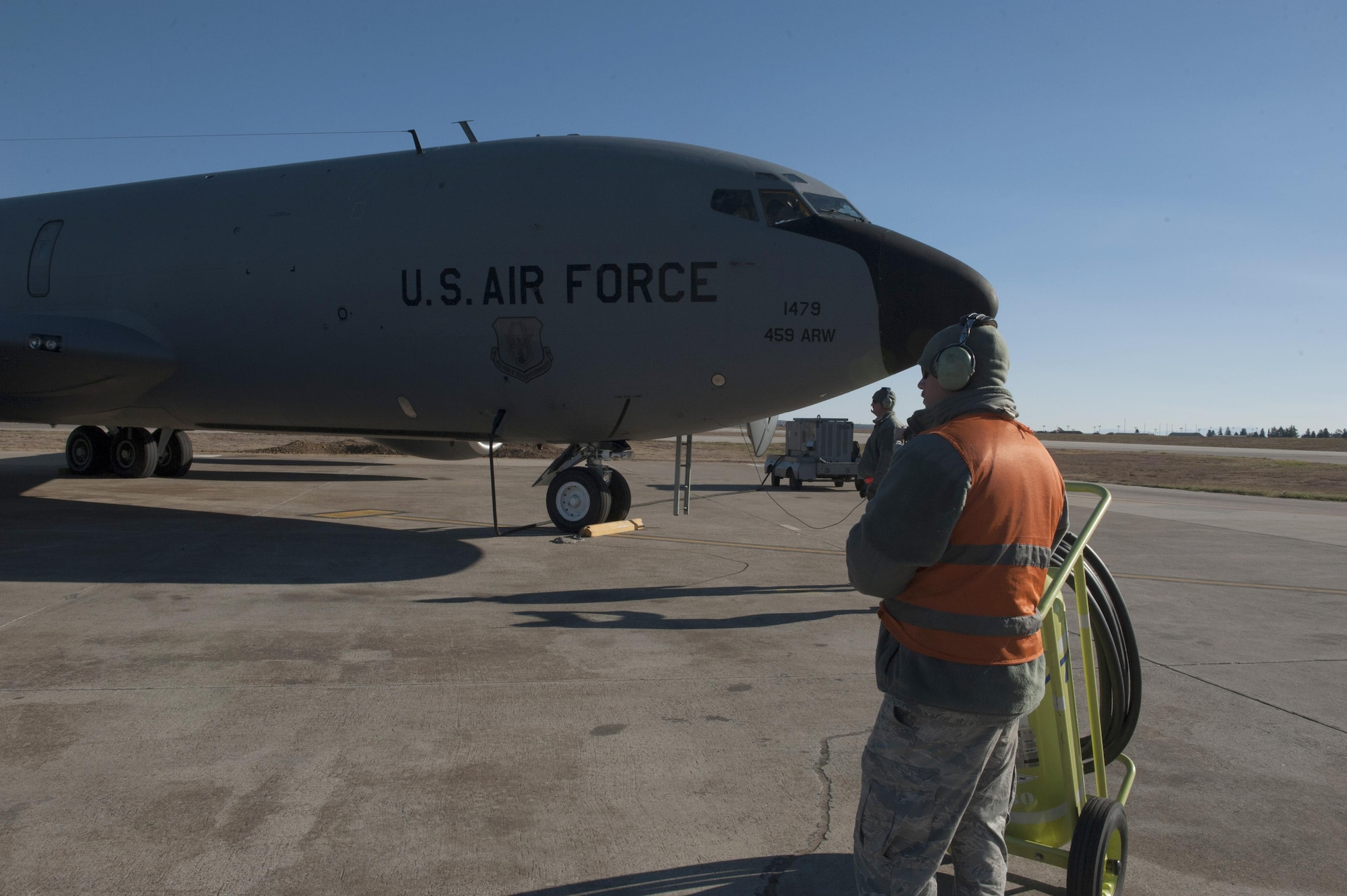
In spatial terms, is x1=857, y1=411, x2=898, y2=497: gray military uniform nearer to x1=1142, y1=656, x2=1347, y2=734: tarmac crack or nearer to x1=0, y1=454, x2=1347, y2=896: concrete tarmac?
x1=0, y1=454, x2=1347, y2=896: concrete tarmac

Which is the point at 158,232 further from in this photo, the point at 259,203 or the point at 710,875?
the point at 710,875

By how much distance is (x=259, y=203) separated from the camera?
11.3 metres

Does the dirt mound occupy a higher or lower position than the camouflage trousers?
lower

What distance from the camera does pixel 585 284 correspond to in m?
9.63

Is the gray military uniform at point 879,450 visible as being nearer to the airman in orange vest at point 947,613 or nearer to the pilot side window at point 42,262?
the airman in orange vest at point 947,613

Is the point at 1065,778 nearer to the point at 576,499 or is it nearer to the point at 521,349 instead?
the point at 521,349

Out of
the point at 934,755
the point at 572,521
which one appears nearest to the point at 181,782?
the point at 934,755

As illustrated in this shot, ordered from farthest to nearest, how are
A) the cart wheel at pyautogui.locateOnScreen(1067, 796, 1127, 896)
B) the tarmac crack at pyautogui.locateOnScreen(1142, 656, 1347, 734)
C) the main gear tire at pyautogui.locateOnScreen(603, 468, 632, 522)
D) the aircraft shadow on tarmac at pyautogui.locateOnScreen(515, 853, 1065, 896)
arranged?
1. the main gear tire at pyautogui.locateOnScreen(603, 468, 632, 522)
2. the tarmac crack at pyautogui.locateOnScreen(1142, 656, 1347, 734)
3. the aircraft shadow on tarmac at pyautogui.locateOnScreen(515, 853, 1065, 896)
4. the cart wheel at pyautogui.locateOnScreen(1067, 796, 1127, 896)

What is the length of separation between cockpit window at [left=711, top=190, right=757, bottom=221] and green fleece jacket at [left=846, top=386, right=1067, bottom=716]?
740 cm

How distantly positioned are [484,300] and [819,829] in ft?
25.5

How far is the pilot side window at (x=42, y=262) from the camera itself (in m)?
12.3

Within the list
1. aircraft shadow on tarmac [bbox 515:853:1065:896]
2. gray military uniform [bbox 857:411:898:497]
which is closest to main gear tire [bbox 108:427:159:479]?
gray military uniform [bbox 857:411:898:497]

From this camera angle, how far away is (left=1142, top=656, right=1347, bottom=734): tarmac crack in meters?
4.91

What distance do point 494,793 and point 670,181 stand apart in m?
7.52
